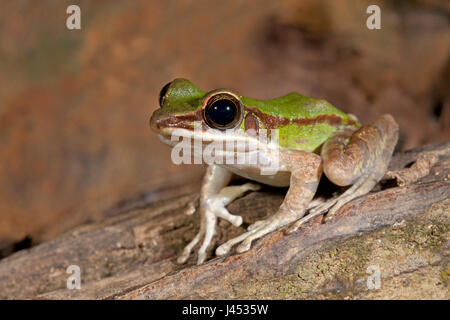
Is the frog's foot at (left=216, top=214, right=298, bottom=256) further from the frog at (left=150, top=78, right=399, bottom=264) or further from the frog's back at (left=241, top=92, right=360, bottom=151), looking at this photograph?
the frog's back at (left=241, top=92, right=360, bottom=151)

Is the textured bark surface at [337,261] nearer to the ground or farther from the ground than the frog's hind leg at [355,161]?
nearer to the ground

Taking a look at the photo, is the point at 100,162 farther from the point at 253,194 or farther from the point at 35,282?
the point at 253,194

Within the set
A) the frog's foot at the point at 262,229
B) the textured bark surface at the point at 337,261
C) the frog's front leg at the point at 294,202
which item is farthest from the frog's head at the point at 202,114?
the textured bark surface at the point at 337,261

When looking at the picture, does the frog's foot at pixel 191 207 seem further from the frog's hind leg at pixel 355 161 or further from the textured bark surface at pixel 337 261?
the frog's hind leg at pixel 355 161

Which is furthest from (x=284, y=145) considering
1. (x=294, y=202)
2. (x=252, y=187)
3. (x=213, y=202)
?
(x=213, y=202)

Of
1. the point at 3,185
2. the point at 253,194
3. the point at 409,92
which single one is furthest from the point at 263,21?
the point at 3,185

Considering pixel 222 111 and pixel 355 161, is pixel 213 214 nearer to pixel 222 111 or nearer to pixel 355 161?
pixel 222 111

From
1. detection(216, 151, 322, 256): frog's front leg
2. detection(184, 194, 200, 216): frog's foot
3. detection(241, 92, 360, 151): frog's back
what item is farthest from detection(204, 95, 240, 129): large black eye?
detection(184, 194, 200, 216): frog's foot
